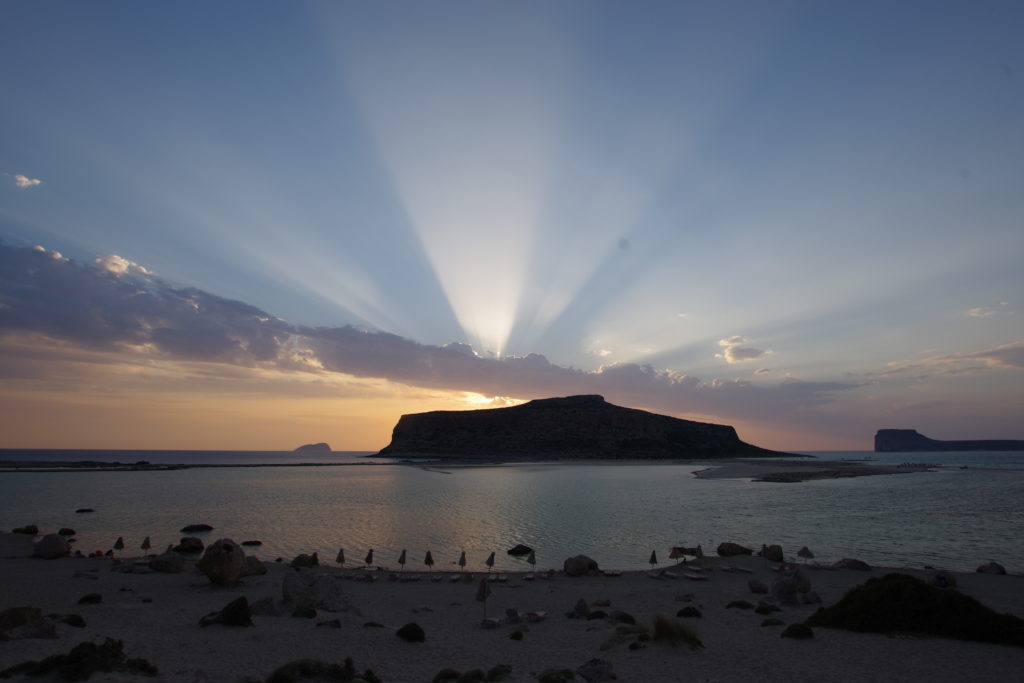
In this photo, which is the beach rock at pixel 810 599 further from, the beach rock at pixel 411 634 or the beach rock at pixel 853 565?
the beach rock at pixel 411 634

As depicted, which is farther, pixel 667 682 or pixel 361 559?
pixel 361 559

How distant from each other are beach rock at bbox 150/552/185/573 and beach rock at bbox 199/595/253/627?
10.5 meters

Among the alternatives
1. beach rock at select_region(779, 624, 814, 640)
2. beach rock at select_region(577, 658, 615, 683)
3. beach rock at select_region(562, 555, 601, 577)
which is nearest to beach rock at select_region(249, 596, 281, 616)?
beach rock at select_region(577, 658, 615, 683)

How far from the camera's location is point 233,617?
1731 cm

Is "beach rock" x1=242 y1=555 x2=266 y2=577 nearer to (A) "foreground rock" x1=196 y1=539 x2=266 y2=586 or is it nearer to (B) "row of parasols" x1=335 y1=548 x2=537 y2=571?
(A) "foreground rock" x1=196 y1=539 x2=266 y2=586

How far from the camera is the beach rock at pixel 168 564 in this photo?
26109 mm

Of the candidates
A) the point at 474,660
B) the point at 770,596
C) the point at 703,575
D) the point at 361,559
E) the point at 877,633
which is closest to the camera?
the point at 474,660

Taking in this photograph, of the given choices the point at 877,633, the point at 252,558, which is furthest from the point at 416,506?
the point at 877,633

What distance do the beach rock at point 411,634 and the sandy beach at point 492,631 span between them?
20cm

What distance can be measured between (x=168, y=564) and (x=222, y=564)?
482cm

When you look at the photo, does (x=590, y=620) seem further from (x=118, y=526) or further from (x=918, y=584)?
(x=118, y=526)

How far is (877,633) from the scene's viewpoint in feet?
54.5

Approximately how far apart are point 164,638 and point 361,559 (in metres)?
14.9

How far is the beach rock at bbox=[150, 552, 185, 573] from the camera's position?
1028 inches
